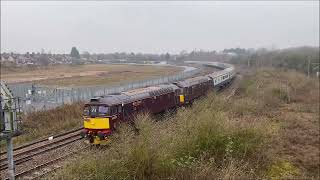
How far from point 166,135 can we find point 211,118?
2.73 meters

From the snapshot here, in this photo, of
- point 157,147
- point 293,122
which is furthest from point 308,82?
point 157,147

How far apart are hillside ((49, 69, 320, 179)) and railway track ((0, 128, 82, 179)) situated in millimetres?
2737

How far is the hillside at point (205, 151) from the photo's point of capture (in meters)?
11.6

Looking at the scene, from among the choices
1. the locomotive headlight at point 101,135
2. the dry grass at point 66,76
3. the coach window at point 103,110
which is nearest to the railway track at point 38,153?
the locomotive headlight at point 101,135

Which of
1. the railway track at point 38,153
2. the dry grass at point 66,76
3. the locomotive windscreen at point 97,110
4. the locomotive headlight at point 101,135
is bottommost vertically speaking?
the railway track at point 38,153

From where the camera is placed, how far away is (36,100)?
35.2 metres

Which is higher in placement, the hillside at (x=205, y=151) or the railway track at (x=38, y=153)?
the hillside at (x=205, y=151)

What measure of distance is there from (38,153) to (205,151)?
9.77 meters

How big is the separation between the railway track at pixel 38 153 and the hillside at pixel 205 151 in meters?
2.74

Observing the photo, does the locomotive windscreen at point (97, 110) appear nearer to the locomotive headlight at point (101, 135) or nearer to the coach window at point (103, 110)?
the coach window at point (103, 110)

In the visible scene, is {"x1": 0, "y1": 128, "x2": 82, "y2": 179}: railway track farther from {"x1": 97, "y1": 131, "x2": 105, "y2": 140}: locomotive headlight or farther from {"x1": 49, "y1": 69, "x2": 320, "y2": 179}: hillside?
{"x1": 49, "y1": 69, "x2": 320, "y2": 179}: hillside

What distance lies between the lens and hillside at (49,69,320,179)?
38.2 feet

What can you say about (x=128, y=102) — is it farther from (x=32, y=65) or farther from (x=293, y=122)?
(x=32, y=65)

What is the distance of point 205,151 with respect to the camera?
1558 centimetres
